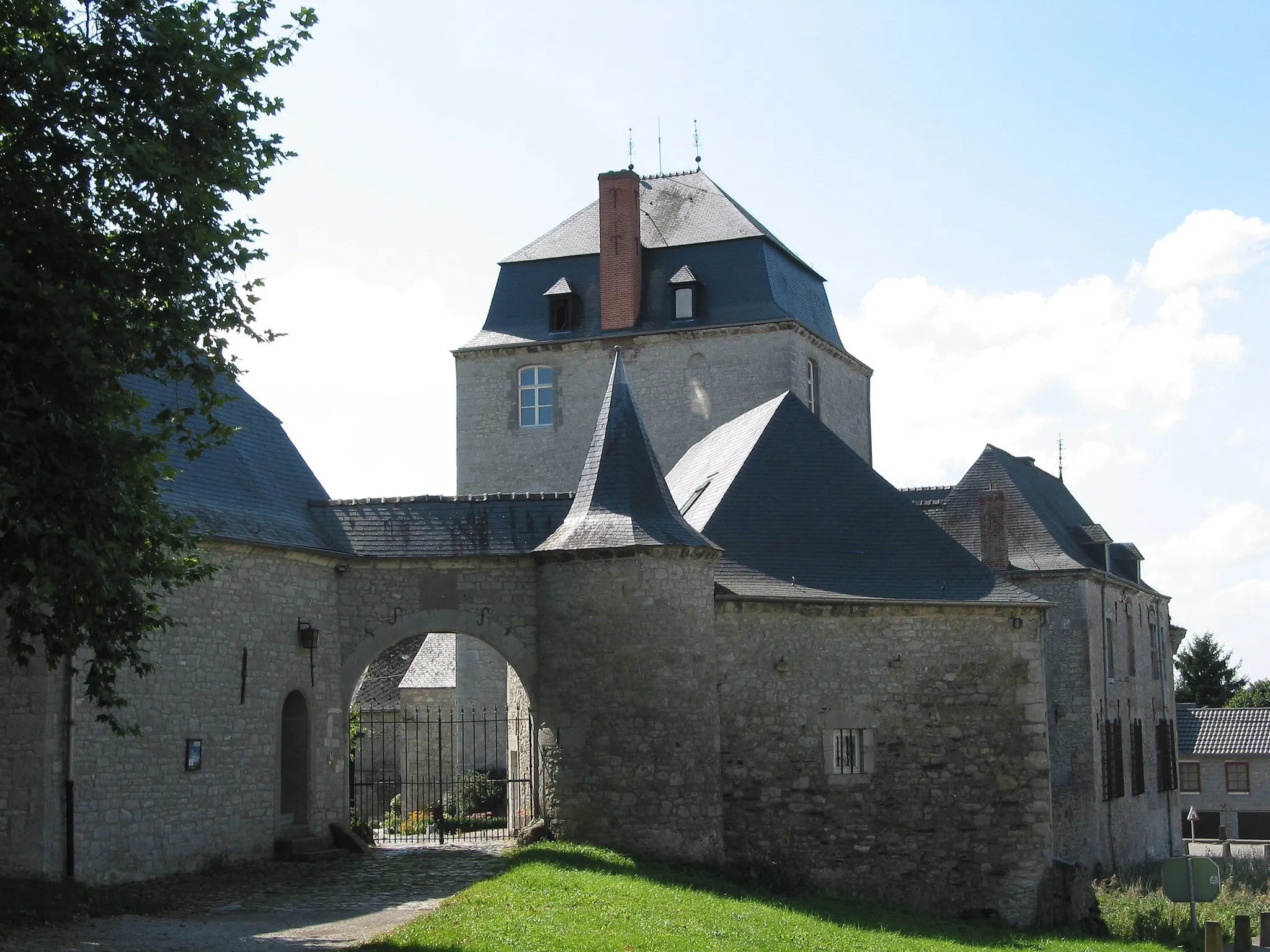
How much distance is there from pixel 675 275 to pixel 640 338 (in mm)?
1588

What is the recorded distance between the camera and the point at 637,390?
3244 centimetres

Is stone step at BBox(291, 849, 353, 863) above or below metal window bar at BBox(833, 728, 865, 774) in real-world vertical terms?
below

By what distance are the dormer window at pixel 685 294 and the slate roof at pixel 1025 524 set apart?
6.82 m

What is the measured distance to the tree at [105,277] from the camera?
1091 cm

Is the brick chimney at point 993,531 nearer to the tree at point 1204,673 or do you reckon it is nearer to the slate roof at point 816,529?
the slate roof at point 816,529

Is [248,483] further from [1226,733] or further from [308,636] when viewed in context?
[1226,733]

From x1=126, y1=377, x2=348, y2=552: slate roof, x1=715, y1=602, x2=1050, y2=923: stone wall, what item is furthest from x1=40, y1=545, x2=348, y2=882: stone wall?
x1=715, y1=602, x2=1050, y2=923: stone wall

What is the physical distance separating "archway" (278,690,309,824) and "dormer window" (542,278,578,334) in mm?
16070

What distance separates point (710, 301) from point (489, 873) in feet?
60.6

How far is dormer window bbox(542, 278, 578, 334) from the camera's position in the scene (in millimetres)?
33219

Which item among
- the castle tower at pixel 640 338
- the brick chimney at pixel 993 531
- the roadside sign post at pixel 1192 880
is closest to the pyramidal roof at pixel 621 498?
the roadside sign post at pixel 1192 880

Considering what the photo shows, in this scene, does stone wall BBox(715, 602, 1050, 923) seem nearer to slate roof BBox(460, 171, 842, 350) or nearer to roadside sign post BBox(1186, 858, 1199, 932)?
roadside sign post BBox(1186, 858, 1199, 932)

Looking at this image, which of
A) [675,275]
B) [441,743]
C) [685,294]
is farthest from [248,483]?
[675,275]

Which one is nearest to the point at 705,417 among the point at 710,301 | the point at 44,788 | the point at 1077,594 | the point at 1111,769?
the point at 710,301
